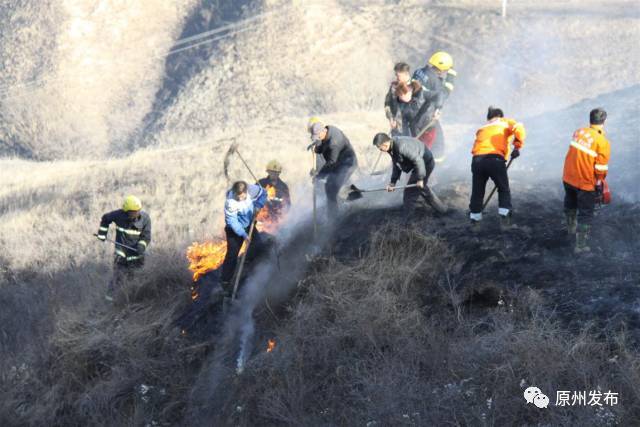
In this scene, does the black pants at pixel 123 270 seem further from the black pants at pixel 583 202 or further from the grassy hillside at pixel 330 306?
the black pants at pixel 583 202

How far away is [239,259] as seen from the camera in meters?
10.9

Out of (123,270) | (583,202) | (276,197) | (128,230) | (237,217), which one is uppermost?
(583,202)

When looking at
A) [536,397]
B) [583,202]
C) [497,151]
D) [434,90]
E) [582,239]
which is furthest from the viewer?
[434,90]

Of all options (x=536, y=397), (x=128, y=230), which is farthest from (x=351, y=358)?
(x=128, y=230)

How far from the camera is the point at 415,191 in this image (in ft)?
32.5

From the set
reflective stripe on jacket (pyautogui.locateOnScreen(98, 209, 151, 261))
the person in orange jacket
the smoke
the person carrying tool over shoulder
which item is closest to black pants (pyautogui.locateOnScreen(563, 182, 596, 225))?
the person in orange jacket

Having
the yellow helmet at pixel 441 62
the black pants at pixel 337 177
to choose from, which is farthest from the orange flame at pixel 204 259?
the yellow helmet at pixel 441 62

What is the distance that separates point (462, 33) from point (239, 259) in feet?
93.2

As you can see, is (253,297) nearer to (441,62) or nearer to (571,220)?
(441,62)

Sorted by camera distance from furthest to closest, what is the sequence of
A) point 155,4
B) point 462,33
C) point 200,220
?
point 155,4 → point 462,33 → point 200,220

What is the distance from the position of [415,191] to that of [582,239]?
2413 mm

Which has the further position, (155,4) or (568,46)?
(155,4)

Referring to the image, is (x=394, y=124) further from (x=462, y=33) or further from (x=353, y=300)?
(x=462, y=33)

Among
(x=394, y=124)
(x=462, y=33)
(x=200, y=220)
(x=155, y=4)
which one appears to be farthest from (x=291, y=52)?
(x=394, y=124)
